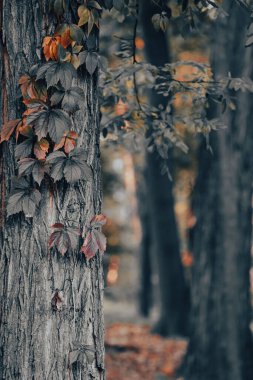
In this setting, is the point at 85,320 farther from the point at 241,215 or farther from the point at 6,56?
the point at 241,215

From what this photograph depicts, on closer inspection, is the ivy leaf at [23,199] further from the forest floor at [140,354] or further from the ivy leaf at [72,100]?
the forest floor at [140,354]

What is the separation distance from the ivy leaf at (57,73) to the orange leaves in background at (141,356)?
556 centimetres

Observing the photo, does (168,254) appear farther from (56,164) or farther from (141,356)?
(56,164)

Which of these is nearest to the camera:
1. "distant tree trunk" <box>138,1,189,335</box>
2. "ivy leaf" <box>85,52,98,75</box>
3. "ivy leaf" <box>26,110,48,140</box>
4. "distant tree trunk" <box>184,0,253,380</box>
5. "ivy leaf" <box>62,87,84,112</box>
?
"ivy leaf" <box>26,110,48,140</box>

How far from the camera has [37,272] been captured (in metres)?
3.28

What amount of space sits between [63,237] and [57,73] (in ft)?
2.99

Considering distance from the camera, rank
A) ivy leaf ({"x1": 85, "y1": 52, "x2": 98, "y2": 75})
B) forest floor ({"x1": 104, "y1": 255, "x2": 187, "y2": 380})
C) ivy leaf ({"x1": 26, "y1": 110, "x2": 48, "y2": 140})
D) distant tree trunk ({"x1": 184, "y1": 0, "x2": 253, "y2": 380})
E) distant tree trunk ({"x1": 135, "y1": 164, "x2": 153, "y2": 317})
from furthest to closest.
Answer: distant tree trunk ({"x1": 135, "y1": 164, "x2": 153, "y2": 317})
forest floor ({"x1": 104, "y1": 255, "x2": 187, "y2": 380})
distant tree trunk ({"x1": 184, "y1": 0, "x2": 253, "y2": 380})
ivy leaf ({"x1": 85, "y1": 52, "x2": 98, "y2": 75})
ivy leaf ({"x1": 26, "y1": 110, "x2": 48, "y2": 140})

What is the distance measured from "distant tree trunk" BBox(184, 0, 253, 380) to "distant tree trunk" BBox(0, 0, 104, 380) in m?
4.02

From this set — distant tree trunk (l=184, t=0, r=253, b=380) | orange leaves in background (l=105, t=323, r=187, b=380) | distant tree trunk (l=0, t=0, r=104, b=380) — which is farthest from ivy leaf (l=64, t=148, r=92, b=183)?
orange leaves in background (l=105, t=323, r=187, b=380)

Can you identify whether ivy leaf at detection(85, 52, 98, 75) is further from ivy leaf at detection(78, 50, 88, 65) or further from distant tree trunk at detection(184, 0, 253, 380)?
distant tree trunk at detection(184, 0, 253, 380)

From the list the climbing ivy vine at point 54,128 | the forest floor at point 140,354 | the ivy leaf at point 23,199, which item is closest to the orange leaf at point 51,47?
the climbing ivy vine at point 54,128

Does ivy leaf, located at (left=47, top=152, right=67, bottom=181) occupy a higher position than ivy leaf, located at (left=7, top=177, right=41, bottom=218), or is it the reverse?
ivy leaf, located at (left=47, top=152, right=67, bottom=181)

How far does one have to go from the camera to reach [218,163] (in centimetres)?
736

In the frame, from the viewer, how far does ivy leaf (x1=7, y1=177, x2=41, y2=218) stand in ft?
10.5
